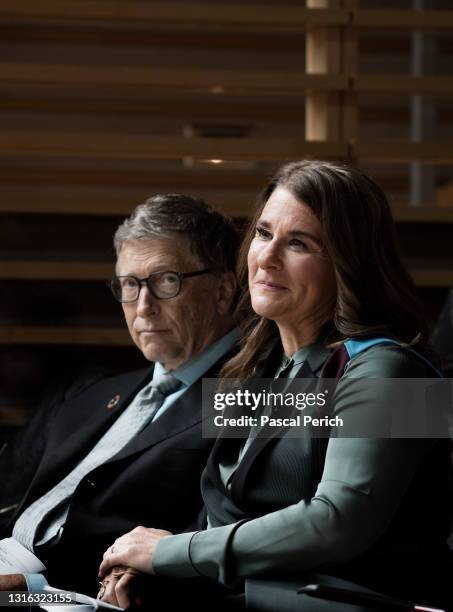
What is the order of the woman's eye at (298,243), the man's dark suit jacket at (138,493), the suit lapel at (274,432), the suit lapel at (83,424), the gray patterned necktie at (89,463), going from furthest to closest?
the suit lapel at (83,424)
the gray patterned necktie at (89,463)
the man's dark suit jacket at (138,493)
the woman's eye at (298,243)
the suit lapel at (274,432)

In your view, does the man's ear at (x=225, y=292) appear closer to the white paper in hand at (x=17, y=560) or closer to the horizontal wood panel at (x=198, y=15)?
the white paper in hand at (x=17, y=560)

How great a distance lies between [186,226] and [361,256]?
0.80 m

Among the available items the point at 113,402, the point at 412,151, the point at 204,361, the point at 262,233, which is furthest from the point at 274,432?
the point at 412,151

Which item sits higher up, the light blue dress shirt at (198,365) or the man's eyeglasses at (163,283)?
the man's eyeglasses at (163,283)

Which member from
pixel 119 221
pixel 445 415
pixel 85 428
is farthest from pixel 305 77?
pixel 445 415

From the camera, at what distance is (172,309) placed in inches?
103

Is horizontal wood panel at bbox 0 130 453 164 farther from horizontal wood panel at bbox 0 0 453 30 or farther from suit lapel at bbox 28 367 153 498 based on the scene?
suit lapel at bbox 28 367 153 498

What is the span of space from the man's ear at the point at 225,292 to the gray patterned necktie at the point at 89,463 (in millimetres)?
246

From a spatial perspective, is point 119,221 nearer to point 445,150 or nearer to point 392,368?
point 445,150

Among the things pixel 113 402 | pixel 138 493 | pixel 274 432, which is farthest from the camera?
pixel 113 402

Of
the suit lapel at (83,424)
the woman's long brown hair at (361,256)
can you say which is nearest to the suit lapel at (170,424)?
the suit lapel at (83,424)

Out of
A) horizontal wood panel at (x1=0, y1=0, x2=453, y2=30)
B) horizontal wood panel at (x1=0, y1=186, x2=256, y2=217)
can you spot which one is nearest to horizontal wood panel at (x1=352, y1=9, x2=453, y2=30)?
horizontal wood panel at (x1=0, y1=0, x2=453, y2=30)

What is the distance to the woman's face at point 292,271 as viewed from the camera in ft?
6.59

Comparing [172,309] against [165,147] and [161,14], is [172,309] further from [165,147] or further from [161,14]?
[161,14]
